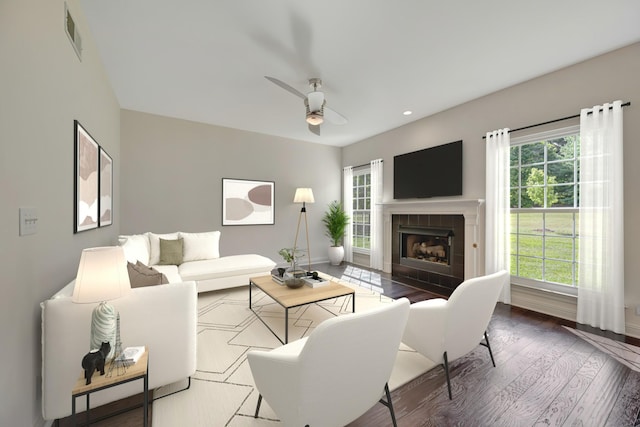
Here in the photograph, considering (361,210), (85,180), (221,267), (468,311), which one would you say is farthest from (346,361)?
(361,210)

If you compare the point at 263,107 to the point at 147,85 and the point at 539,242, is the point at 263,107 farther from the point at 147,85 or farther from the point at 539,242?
the point at 539,242

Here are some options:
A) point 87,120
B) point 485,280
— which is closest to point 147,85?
point 87,120

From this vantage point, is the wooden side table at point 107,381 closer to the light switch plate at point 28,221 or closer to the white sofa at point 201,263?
the light switch plate at point 28,221

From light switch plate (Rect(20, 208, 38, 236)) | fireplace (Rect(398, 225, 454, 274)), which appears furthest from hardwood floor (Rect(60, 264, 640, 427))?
fireplace (Rect(398, 225, 454, 274))

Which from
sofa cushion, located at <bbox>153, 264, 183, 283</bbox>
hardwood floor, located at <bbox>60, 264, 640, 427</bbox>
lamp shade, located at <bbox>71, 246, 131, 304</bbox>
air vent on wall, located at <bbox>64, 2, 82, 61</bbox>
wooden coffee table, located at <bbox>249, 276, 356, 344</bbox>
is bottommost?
hardwood floor, located at <bbox>60, 264, 640, 427</bbox>

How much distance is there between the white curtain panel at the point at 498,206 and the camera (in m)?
3.40

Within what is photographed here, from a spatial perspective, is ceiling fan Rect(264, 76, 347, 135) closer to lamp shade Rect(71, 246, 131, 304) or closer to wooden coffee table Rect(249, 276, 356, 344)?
wooden coffee table Rect(249, 276, 356, 344)

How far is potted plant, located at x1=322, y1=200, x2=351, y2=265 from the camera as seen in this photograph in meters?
5.83

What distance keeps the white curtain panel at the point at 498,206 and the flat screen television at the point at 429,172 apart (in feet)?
1.64

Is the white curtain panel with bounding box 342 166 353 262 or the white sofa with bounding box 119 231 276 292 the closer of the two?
the white sofa with bounding box 119 231 276 292

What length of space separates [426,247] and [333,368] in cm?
396

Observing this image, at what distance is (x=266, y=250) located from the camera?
17.9 feet

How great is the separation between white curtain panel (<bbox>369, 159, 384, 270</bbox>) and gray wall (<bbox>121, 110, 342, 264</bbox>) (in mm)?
1214

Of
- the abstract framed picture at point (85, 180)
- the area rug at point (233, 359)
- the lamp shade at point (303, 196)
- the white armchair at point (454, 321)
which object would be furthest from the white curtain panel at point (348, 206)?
the abstract framed picture at point (85, 180)
